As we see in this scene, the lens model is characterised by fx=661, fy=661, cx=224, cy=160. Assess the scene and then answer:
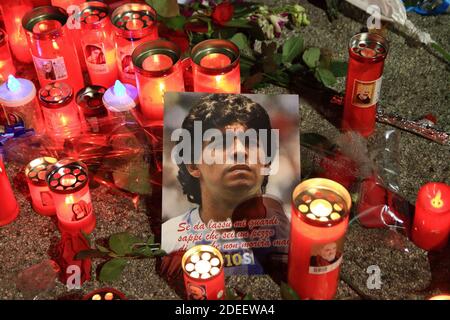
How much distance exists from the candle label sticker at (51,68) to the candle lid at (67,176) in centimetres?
36

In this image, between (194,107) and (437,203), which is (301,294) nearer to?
(437,203)

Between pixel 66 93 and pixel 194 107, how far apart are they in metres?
0.34

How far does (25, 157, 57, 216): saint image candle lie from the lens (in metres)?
1.50

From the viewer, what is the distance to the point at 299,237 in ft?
4.14

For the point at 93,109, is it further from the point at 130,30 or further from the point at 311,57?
the point at 311,57

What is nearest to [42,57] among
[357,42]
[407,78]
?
[357,42]

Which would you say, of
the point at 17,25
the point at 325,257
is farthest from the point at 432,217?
the point at 17,25

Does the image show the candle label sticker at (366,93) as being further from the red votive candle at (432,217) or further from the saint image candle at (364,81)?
the red votive candle at (432,217)

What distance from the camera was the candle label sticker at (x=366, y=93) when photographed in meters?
1.63

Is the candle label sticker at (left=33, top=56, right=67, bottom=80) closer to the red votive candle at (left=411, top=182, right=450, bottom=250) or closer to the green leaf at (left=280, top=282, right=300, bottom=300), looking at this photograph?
the green leaf at (left=280, top=282, right=300, bottom=300)

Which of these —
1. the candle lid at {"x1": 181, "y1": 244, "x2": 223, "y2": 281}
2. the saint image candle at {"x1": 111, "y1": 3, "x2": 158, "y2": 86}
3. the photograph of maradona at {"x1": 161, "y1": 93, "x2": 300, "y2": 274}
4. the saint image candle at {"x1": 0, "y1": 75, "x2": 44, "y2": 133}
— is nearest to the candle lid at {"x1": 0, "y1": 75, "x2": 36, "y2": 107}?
the saint image candle at {"x1": 0, "y1": 75, "x2": 44, "y2": 133}

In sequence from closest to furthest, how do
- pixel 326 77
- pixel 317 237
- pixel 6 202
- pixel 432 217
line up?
pixel 317 237 → pixel 432 217 → pixel 6 202 → pixel 326 77

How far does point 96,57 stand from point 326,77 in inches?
24.8

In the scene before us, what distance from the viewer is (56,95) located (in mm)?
1608
